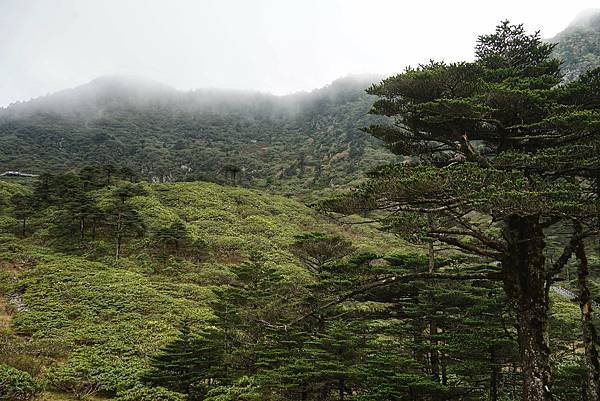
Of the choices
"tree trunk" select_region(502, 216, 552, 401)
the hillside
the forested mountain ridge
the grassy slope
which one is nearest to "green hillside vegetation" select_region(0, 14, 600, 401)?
"tree trunk" select_region(502, 216, 552, 401)

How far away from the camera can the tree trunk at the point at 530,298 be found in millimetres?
7551

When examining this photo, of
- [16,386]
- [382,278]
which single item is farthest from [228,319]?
[382,278]

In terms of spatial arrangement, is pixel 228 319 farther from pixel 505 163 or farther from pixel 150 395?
pixel 505 163

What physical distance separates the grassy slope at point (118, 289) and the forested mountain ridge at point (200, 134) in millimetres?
26995

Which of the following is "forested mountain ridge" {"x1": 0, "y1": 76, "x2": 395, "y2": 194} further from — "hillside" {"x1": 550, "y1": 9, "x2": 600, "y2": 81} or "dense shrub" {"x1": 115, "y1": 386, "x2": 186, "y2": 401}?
"dense shrub" {"x1": 115, "y1": 386, "x2": 186, "y2": 401}

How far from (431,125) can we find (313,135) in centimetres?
13468

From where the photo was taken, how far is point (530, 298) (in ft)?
25.9

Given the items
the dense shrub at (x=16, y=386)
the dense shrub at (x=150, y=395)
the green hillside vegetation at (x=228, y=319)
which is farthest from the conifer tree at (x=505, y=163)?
the dense shrub at (x=16, y=386)

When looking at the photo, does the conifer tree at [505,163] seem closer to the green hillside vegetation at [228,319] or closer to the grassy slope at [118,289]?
the green hillside vegetation at [228,319]

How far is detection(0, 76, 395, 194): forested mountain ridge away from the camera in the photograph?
326 feet

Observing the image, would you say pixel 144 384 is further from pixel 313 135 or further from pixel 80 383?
pixel 313 135

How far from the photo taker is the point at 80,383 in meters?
14.9

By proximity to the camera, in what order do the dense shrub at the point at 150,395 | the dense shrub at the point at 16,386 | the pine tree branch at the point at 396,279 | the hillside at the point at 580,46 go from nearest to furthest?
the pine tree branch at the point at 396,279
the dense shrub at the point at 16,386
the dense shrub at the point at 150,395
the hillside at the point at 580,46

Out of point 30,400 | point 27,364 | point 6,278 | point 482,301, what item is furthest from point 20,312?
point 482,301
